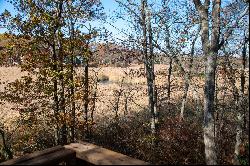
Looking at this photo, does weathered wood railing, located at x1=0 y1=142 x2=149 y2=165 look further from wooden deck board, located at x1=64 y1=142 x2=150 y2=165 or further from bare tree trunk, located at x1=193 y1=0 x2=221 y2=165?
bare tree trunk, located at x1=193 y1=0 x2=221 y2=165

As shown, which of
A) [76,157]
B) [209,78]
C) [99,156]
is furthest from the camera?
[209,78]

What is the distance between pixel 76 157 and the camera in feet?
24.2

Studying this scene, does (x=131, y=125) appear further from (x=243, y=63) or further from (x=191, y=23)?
(x=243, y=63)

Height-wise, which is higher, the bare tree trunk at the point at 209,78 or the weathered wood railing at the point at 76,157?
the bare tree trunk at the point at 209,78

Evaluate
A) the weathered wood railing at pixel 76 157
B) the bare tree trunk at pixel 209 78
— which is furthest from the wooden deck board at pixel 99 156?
the bare tree trunk at pixel 209 78

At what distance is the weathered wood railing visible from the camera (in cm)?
636

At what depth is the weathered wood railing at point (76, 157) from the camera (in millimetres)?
6363

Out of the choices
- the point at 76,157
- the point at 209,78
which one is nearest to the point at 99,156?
the point at 76,157

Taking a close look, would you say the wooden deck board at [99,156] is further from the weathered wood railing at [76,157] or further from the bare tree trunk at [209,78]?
the bare tree trunk at [209,78]

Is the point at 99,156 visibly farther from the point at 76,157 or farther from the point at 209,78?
the point at 209,78

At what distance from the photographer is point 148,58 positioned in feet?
64.6

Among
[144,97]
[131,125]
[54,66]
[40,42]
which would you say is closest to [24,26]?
[40,42]

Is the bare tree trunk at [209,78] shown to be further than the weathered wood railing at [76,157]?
Yes

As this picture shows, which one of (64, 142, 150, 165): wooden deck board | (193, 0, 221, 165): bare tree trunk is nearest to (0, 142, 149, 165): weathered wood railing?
(64, 142, 150, 165): wooden deck board
